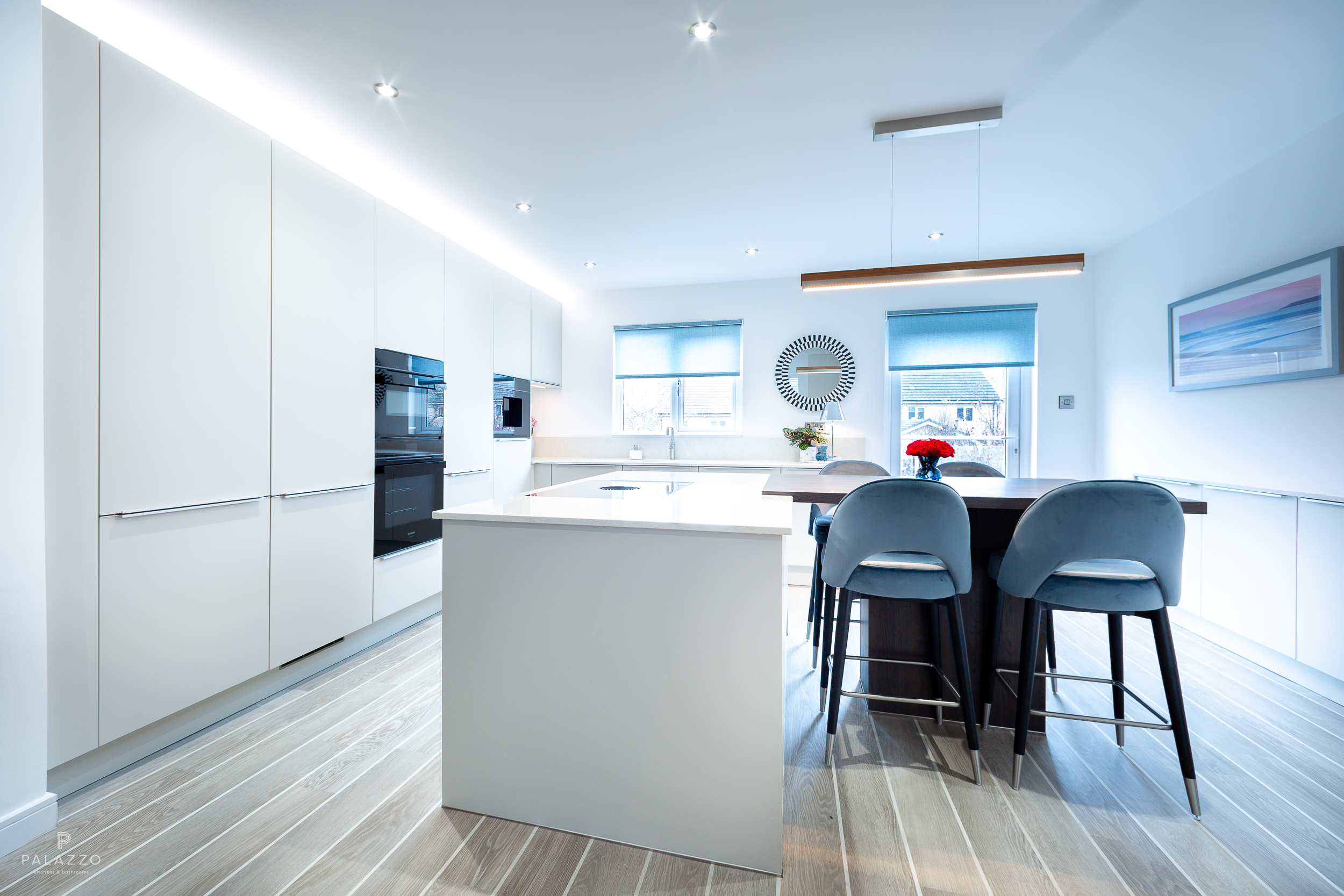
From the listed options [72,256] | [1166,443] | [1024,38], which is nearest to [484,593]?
[72,256]

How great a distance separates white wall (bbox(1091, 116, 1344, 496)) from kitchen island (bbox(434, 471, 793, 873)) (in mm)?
2684

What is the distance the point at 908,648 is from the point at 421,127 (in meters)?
2.97

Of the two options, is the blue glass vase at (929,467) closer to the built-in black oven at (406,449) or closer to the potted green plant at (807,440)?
the potted green plant at (807,440)

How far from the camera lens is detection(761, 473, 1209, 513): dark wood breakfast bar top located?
6.19 ft

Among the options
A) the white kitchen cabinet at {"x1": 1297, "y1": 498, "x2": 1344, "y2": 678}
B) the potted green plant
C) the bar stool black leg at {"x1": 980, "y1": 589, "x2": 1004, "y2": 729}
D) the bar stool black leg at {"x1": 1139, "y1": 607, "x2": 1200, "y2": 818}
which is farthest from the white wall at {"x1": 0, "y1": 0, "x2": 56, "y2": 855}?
the white kitchen cabinet at {"x1": 1297, "y1": 498, "x2": 1344, "y2": 678}

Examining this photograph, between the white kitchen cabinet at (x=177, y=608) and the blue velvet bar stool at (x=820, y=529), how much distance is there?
7.45ft

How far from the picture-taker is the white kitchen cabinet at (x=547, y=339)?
4688mm

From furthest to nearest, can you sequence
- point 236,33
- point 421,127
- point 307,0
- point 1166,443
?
point 1166,443 < point 421,127 < point 236,33 < point 307,0

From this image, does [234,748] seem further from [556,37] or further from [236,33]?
[556,37]

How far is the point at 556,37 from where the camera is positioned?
1892 millimetres

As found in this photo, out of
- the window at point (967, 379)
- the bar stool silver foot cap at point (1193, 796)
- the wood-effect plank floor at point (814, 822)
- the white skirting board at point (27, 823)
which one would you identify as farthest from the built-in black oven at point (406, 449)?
the window at point (967, 379)

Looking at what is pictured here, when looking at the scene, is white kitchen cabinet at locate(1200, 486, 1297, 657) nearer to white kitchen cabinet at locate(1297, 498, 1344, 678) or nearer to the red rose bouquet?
white kitchen cabinet at locate(1297, 498, 1344, 678)

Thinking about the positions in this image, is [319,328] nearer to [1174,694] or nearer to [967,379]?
[1174,694]

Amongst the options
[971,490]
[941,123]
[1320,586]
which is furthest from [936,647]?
[941,123]
